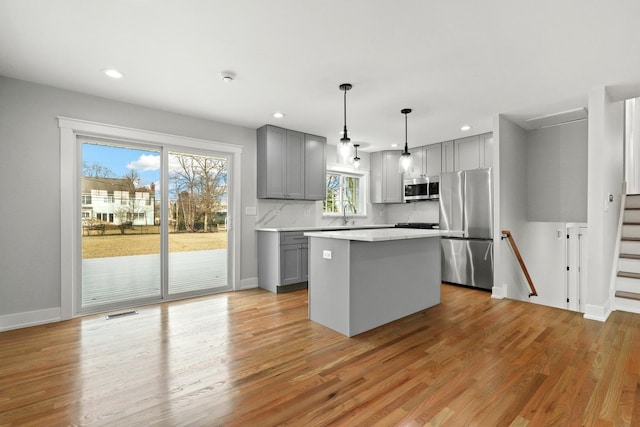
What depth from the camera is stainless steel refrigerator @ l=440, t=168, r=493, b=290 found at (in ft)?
14.9

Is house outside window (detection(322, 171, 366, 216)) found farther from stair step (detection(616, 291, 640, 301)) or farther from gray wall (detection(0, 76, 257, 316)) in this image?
stair step (detection(616, 291, 640, 301))

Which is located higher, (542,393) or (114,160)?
(114,160)

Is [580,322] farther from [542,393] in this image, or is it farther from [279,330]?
[279,330]

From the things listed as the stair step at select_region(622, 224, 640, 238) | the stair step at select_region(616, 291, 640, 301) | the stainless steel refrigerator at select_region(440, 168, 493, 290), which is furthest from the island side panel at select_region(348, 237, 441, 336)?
the stair step at select_region(622, 224, 640, 238)

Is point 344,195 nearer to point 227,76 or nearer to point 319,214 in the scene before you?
point 319,214

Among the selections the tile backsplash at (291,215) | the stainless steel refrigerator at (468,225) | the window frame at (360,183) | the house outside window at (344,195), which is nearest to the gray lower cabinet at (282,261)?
the tile backsplash at (291,215)

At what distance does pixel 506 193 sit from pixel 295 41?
361 centimetres

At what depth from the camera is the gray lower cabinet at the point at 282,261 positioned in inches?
174

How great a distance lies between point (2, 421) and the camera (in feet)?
5.46

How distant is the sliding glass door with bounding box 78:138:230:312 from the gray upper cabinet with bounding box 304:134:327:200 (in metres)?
1.36

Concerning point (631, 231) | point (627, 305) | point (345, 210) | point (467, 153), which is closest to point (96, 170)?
point (345, 210)

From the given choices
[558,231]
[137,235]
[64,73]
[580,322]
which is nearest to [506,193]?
[558,231]

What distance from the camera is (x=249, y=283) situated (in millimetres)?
4746

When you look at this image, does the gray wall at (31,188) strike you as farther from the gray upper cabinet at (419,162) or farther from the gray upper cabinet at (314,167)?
the gray upper cabinet at (419,162)
